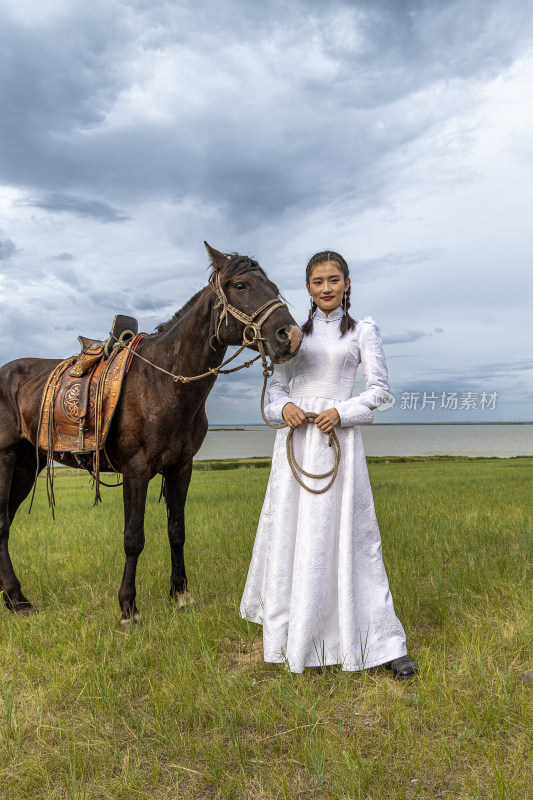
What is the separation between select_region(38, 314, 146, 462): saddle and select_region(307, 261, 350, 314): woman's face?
1.82 meters

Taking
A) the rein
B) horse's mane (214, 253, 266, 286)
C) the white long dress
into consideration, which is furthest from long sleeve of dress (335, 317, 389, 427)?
horse's mane (214, 253, 266, 286)

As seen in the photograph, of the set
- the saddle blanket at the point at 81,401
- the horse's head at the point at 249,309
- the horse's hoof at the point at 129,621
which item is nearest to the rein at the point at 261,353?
the horse's head at the point at 249,309

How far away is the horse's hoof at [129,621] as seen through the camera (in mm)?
3946

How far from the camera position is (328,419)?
3004 mm

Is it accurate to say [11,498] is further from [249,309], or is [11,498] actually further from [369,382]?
[369,382]

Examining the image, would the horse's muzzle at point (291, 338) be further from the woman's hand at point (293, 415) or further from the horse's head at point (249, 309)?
the woman's hand at point (293, 415)

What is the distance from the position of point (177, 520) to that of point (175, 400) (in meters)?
1.16

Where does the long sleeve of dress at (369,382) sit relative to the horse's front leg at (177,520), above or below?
above

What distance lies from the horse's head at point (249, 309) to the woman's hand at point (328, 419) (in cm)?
40

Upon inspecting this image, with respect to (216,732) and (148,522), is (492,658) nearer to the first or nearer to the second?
(216,732)

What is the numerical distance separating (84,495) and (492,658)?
41.7ft

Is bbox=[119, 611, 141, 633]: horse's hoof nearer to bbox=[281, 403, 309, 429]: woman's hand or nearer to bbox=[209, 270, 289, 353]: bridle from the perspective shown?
bbox=[281, 403, 309, 429]: woman's hand

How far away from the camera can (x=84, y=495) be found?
14.2m

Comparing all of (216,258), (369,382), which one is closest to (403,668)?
(369,382)
